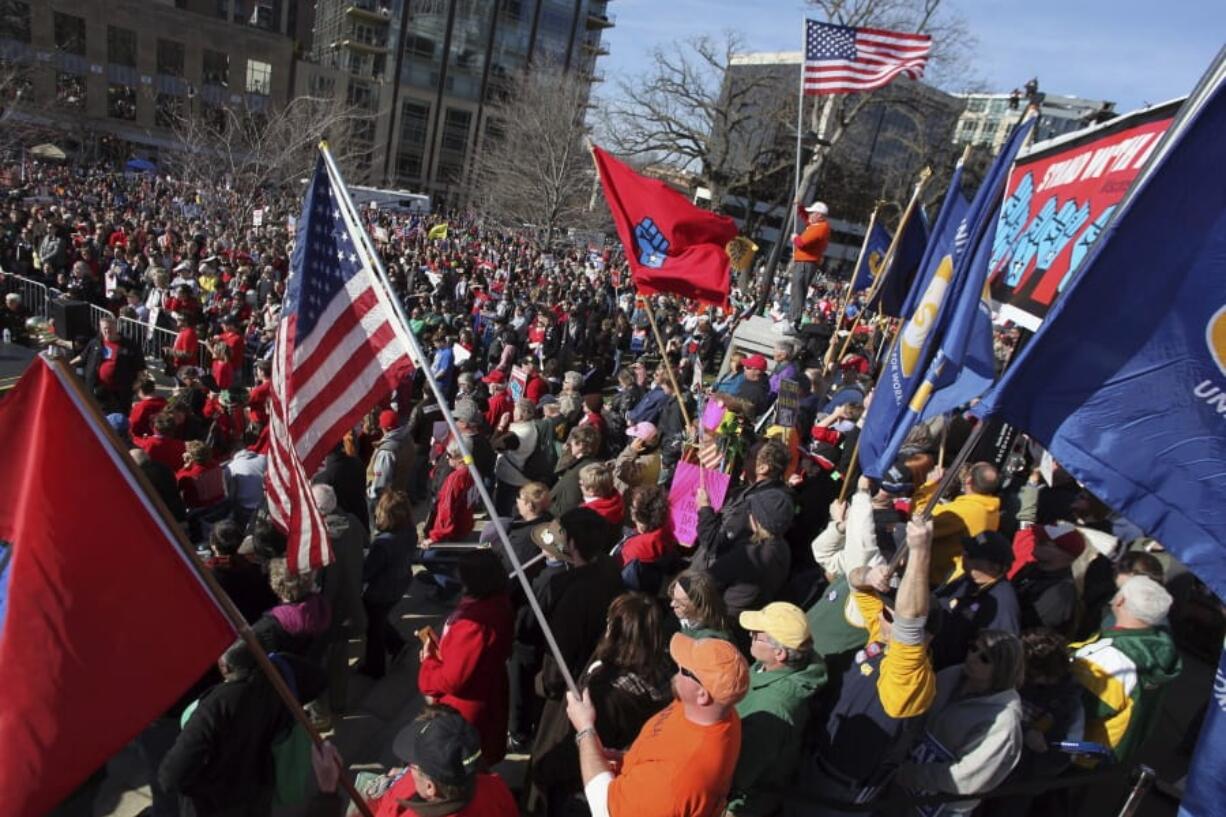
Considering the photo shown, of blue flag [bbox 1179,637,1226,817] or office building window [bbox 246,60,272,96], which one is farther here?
office building window [bbox 246,60,272,96]

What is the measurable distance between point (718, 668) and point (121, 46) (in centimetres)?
5912

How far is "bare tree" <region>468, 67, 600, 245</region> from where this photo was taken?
3353 cm

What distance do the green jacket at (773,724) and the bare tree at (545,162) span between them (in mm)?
30362

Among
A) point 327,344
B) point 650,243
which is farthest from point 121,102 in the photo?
point 327,344

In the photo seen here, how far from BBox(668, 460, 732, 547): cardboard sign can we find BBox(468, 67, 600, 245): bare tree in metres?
27.7

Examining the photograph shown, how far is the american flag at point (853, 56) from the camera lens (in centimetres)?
1022

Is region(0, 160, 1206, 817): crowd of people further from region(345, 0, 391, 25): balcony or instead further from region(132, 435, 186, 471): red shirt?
region(345, 0, 391, 25): balcony

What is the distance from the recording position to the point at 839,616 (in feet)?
12.4

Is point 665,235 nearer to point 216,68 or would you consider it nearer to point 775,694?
point 775,694

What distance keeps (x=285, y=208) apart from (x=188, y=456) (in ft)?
81.1

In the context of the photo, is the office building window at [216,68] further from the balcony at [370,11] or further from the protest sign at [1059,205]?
the protest sign at [1059,205]

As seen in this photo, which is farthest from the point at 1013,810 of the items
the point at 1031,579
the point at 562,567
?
the point at 562,567

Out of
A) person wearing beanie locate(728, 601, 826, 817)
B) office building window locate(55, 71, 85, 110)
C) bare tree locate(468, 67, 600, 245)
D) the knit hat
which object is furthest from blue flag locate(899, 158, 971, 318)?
office building window locate(55, 71, 85, 110)

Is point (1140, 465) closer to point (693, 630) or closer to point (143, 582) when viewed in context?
point (693, 630)
